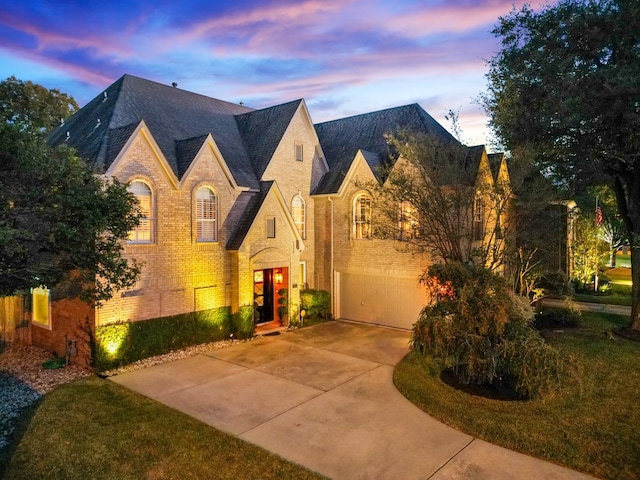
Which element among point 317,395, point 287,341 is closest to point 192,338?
point 287,341

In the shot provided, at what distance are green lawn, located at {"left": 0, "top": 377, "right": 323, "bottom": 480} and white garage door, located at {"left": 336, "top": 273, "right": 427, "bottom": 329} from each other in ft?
37.5

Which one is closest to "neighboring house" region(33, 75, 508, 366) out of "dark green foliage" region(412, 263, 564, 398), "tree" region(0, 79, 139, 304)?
"tree" region(0, 79, 139, 304)

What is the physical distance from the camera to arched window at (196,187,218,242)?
52.3ft

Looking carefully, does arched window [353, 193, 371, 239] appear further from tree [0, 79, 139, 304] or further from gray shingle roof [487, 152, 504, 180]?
tree [0, 79, 139, 304]

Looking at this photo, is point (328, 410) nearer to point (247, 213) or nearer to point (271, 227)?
point (271, 227)

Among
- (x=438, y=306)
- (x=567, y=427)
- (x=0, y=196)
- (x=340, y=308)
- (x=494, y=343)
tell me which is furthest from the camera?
(x=340, y=308)

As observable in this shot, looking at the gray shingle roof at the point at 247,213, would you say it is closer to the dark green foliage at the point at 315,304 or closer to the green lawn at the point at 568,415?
the dark green foliage at the point at 315,304

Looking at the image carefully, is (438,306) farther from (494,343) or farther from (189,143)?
(189,143)

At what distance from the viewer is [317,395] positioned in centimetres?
1069

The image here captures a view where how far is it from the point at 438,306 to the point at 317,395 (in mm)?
3936

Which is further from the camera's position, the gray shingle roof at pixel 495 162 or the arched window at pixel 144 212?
the gray shingle roof at pixel 495 162

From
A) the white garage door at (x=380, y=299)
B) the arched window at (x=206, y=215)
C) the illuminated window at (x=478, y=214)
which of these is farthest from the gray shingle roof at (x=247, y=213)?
the illuminated window at (x=478, y=214)

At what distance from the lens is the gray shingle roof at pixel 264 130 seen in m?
19.4

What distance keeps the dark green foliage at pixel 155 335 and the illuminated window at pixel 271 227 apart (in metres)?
3.52
